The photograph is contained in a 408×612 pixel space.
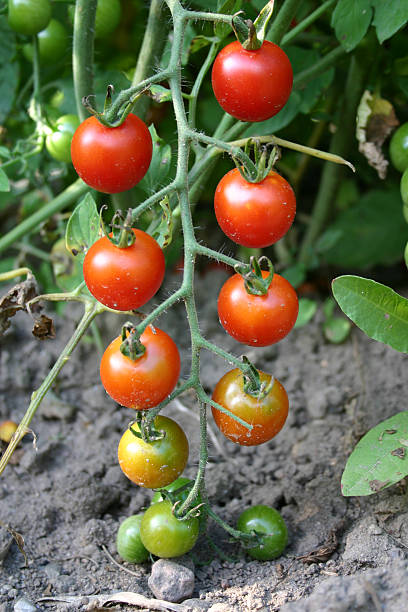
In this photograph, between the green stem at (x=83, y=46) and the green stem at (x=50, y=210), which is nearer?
the green stem at (x=83, y=46)

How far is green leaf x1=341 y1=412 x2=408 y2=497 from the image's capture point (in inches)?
38.8

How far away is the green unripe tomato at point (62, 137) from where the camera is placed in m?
1.41

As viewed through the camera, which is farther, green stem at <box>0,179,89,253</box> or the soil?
green stem at <box>0,179,89,253</box>

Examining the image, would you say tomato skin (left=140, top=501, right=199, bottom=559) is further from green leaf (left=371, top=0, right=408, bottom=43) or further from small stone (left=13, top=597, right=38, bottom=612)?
green leaf (left=371, top=0, right=408, bottom=43)

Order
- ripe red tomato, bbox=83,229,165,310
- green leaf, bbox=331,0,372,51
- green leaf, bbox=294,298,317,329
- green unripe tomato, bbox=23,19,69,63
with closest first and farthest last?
ripe red tomato, bbox=83,229,165,310, green leaf, bbox=331,0,372,51, green unripe tomato, bbox=23,19,69,63, green leaf, bbox=294,298,317,329

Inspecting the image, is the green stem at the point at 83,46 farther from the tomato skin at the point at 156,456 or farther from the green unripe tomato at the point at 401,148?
the tomato skin at the point at 156,456

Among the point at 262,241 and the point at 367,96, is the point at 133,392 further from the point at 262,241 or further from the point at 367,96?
the point at 367,96

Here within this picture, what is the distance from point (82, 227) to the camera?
1171 millimetres

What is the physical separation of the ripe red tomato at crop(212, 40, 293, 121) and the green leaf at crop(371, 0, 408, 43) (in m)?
0.32

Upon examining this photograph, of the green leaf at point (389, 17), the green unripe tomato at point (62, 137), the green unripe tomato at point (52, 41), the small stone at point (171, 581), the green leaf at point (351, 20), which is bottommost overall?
the small stone at point (171, 581)

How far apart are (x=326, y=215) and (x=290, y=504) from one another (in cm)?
93

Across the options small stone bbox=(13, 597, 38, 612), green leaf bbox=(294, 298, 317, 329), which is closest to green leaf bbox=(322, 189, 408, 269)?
green leaf bbox=(294, 298, 317, 329)

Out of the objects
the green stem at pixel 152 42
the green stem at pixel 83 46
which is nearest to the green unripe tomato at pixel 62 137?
the green stem at pixel 83 46

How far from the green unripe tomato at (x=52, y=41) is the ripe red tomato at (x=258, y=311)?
0.92m
